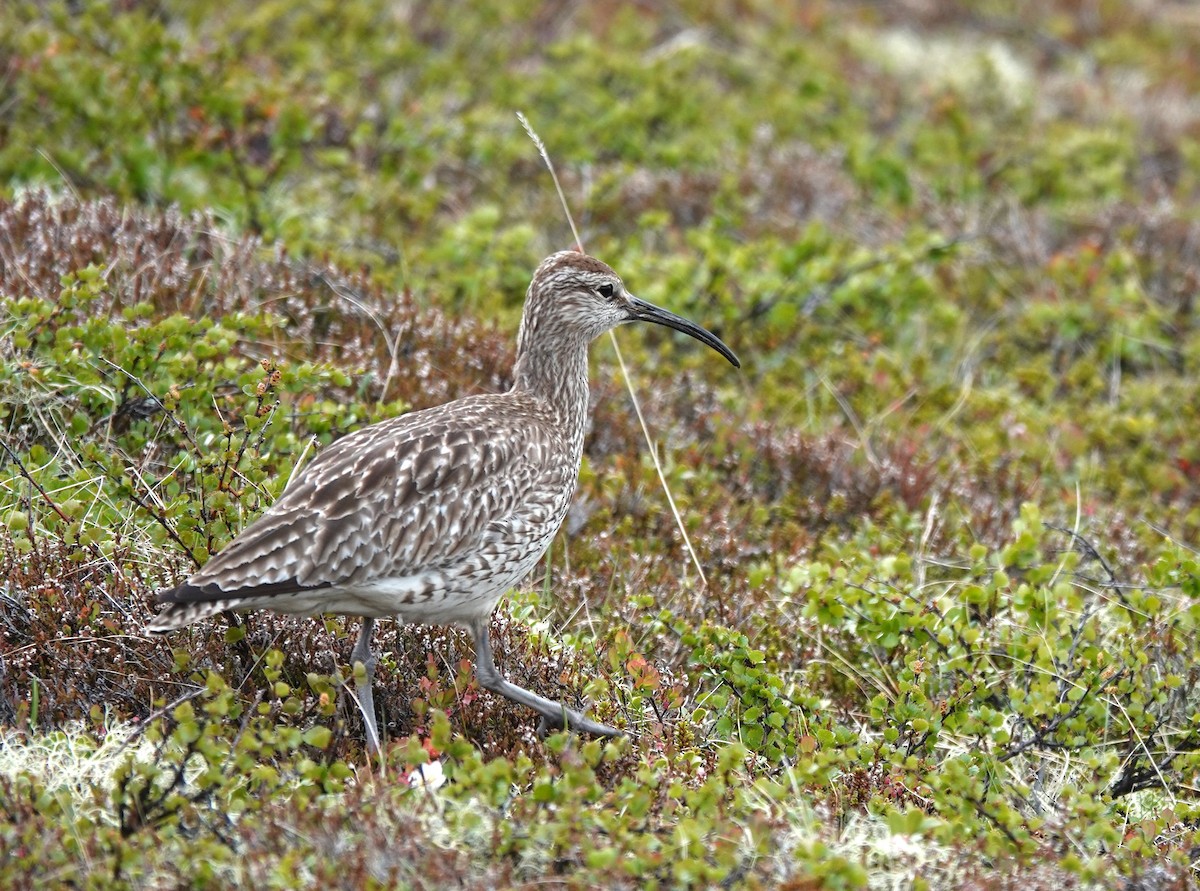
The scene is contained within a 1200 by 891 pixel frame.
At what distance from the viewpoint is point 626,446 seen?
775 cm

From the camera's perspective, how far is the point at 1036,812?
17.8 feet

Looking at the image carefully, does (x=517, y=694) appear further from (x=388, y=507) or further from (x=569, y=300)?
(x=569, y=300)

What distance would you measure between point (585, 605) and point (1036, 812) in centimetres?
194

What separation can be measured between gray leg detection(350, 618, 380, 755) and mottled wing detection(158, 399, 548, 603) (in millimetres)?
352

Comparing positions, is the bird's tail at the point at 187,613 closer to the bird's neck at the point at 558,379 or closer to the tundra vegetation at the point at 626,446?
the tundra vegetation at the point at 626,446

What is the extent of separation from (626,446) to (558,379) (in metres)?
1.54

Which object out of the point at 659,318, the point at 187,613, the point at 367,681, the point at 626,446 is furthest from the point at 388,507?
the point at 626,446

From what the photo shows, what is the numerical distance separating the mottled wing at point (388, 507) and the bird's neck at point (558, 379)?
434 mm

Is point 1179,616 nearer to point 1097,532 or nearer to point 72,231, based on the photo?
point 1097,532

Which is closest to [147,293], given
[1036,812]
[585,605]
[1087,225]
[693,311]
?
[585,605]

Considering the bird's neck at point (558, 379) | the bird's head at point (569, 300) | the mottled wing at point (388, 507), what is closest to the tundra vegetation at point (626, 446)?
the mottled wing at point (388, 507)

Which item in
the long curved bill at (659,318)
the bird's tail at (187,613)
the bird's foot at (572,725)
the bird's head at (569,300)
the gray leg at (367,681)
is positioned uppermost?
the bird's head at (569,300)

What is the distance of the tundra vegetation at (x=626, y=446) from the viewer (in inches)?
177

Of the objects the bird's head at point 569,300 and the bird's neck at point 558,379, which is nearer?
the bird's neck at point 558,379
